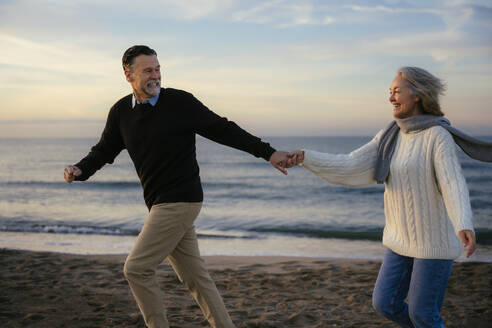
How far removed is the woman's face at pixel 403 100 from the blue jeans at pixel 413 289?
Result: 0.90m

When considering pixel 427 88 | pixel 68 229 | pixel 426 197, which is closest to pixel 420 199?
pixel 426 197

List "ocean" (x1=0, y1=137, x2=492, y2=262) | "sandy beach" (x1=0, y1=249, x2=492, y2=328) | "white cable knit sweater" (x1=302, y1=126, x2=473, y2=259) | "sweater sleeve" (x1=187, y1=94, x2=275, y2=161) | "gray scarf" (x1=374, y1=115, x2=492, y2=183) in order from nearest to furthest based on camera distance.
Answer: "white cable knit sweater" (x1=302, y1=126, x2=473, y2=259), "gray scarf" (x1=374, y1=115, x2=492, y2=183), "sweater sleeve" (x1=187, y1=94, x2=275, y2=161), "sandy beach" (x1=0, y1=249, x2=492, y2=328), "ocean" (x1=0, y1=137, x2=492, y2=262)

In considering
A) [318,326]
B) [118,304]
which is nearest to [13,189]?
[118,304]

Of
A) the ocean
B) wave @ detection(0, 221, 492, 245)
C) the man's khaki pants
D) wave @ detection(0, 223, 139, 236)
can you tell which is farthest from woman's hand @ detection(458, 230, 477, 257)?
wave @ detection(0, 223, 139, 236)

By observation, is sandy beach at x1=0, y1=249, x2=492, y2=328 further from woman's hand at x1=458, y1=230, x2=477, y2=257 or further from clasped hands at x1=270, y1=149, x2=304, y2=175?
woman's hand at x1=458, y1=230, x2=477, y2=257

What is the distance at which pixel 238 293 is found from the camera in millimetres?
5582

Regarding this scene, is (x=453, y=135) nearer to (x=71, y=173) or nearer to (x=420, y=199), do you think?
(x=420, y=199)

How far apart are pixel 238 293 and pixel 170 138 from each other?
10.1ft

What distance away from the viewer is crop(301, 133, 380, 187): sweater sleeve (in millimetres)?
3129

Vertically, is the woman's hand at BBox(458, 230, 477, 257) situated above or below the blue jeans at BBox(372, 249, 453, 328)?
above

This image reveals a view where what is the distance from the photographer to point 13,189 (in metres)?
22.0

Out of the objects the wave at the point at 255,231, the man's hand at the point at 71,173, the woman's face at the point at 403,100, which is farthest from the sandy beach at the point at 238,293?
the wave at the point at 255,231

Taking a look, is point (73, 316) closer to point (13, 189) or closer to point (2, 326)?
point (2, 326)

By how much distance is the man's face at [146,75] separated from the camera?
313 centimetres
